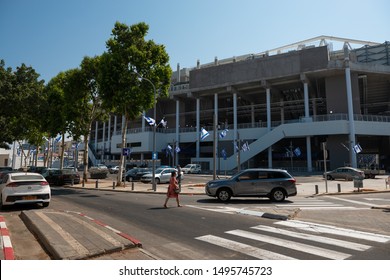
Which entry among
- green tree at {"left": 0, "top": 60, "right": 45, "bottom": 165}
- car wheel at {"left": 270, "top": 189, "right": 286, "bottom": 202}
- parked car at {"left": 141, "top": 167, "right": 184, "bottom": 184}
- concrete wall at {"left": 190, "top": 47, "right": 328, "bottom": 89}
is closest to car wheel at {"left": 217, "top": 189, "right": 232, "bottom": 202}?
car wheel at {"left": 270, "top": 189, "right": 286, "bottom": 202}

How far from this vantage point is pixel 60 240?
6.31 meters

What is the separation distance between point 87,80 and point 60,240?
26.2 m

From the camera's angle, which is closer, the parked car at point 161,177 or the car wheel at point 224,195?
the car wheel at point 224,195

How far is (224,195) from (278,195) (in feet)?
9.30

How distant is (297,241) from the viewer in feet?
22.7

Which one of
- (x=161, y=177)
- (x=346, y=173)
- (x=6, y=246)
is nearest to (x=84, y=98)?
(x=161, y=177)

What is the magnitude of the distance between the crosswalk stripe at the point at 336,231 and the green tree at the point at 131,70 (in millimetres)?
17647

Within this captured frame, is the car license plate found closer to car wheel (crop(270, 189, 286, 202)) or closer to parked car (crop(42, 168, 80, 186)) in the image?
car wheel (crop(270, 189, 286, 202))

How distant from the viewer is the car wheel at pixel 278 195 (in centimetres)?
1477

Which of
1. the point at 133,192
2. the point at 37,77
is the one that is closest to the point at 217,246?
the point at 133,192

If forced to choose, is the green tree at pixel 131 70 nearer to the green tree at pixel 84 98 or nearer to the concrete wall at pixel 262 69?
the green tree at pixel 84 98

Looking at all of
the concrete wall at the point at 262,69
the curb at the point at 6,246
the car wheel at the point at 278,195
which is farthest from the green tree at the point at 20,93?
the concrete wall at the point at 262,69

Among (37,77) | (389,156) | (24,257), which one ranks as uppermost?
(37,77)

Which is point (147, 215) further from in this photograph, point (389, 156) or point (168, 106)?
point (168, 106)
